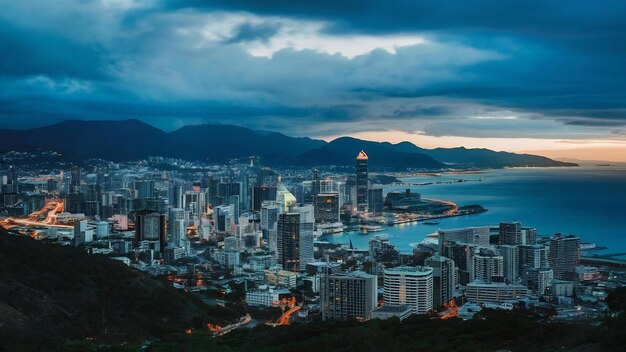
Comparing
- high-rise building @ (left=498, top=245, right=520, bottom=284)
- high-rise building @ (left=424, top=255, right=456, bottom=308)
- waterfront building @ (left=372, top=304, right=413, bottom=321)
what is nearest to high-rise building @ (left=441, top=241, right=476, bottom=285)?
high-rise building @ (left=498, top=245, right=520, bottom=284)

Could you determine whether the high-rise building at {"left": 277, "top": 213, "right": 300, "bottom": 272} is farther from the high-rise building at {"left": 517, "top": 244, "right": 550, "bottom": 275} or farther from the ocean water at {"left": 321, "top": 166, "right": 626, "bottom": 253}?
the high-rise building at {"left": 517, "top": 244, "right": 550, "bottom": 275}

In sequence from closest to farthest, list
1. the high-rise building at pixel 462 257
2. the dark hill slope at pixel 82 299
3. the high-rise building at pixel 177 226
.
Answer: the dark hill slope at pixel 82 299 → the high-rise building at pixel 462 257 → the high-rise building at pixel 177 226

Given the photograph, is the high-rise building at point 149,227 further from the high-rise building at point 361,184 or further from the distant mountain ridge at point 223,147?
the distant mountain ridge at point 223,147

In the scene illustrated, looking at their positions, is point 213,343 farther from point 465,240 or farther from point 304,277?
point 465,240

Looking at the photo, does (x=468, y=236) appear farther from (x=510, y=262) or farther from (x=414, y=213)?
(x=414, y=213)

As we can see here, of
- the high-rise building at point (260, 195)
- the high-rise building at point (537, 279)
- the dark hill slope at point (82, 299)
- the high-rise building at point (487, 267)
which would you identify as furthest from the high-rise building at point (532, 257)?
the high-rise building at point (260, 195)

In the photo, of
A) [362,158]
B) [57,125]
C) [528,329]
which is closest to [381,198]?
[362,158]

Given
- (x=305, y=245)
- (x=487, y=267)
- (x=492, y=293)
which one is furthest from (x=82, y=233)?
(x=492, y=293)
